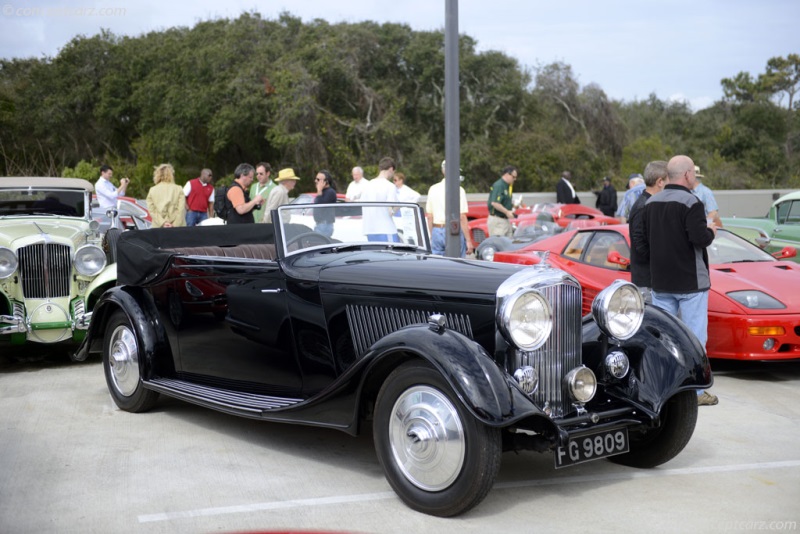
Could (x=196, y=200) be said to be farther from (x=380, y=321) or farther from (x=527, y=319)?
(x=527, y=319)

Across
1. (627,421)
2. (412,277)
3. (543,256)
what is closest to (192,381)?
(412,277)

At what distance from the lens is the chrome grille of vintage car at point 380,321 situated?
453 cm

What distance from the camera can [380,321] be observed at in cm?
478

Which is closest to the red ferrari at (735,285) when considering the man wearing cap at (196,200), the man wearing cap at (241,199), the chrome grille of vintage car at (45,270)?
the man wearing cap at (241,199)

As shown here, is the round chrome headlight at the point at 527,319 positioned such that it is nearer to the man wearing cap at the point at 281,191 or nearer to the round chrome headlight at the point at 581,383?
the round chrome headlight at the point at 581,383

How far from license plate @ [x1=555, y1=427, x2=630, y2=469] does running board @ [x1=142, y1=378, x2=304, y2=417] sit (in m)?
1.57

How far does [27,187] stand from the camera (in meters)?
9.63

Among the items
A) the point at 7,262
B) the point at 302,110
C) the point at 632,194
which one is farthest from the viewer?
the point at 302,110

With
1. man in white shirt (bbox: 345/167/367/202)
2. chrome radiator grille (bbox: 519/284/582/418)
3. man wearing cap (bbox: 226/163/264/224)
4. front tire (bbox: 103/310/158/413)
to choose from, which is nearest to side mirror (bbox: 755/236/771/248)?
man in white shirt (bbox: 345/167/367/202)

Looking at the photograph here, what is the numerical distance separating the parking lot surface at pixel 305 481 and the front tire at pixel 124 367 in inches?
4.6

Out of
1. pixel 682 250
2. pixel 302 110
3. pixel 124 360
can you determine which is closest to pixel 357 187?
pixel 124 360

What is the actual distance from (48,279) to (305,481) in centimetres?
447

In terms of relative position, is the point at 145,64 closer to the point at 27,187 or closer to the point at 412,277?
the point at 27,187

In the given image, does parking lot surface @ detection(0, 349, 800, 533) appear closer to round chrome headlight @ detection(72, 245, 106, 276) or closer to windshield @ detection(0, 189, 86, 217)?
round chrome headlight @ detection(72, 245, 106, 276)
